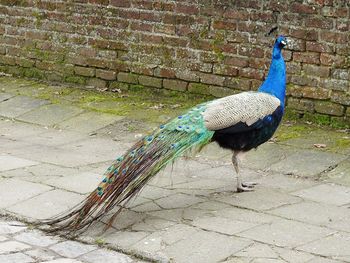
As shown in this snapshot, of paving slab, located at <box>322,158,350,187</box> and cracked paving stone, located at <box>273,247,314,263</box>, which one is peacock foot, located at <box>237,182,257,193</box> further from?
cracked paving stone, located at <box>273,247,314,263</box>

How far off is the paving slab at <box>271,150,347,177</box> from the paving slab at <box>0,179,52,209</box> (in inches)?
83.1

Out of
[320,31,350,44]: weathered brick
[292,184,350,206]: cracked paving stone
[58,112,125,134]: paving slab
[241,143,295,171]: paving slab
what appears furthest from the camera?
[58,112,125,134]: paving slab

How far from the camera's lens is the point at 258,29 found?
865 cm

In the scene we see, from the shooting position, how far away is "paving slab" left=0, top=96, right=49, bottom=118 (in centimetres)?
928

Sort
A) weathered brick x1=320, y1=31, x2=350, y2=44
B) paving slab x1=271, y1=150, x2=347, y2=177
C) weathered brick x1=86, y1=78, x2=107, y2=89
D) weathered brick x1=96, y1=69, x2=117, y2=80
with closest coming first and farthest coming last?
paving slab x1=271, y1=150, x2=347, y2=177 → weathered brick x1=320, y1=31, x2=350, y2=44 → weathered brick x1=96, y1=69, x2=117, y2=80 → weathered brick x1=86, y1=78, x2=107, y2=89

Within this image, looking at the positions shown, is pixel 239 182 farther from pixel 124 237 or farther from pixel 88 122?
pixel 88 122

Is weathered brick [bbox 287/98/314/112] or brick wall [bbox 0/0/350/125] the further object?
weathered brick [bbox 287/98/314/112]

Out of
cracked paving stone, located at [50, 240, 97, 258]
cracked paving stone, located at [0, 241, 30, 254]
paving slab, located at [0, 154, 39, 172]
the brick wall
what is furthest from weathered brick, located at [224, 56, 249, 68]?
cracked paving stone, located at [0, 241, 30, 254]

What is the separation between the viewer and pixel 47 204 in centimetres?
613

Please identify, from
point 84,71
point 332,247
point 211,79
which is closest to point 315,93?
point 211,79

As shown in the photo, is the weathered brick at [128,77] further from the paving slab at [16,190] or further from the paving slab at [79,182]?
the paving slab at [16,190]

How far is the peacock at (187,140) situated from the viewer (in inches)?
220

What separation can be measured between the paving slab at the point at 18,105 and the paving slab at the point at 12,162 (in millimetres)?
1785

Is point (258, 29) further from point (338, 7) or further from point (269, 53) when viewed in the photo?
point (338, 7)
